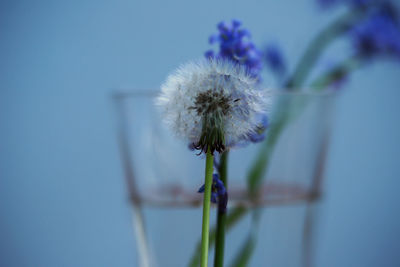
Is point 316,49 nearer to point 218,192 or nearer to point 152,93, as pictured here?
point 152,93

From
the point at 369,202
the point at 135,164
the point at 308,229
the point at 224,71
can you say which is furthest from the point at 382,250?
the point at 224,71

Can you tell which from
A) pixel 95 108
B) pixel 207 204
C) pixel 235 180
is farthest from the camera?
pixel 95 108

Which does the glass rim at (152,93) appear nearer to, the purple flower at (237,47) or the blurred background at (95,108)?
the purple flower at (237,47)

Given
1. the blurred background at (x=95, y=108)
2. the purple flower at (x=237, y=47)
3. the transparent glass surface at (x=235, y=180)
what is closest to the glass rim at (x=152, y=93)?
the transparent glass surface at (x=235, y=180)

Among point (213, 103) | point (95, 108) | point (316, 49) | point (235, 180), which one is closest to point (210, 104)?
point (213, 103)

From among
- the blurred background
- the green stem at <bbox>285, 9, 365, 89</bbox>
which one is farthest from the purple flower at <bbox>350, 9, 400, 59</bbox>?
the blurred background
